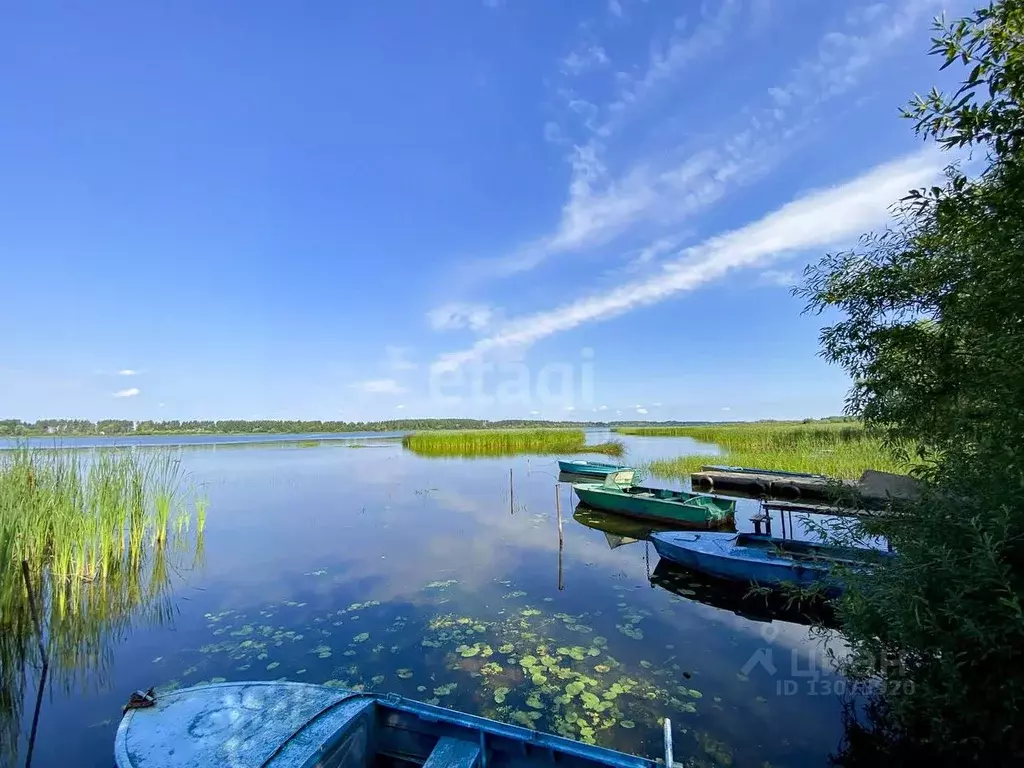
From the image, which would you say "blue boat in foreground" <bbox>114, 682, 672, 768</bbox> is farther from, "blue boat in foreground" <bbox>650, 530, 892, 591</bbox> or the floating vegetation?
"blue boat in foreground" <bbox>650, 530, 892, 591</bbox>

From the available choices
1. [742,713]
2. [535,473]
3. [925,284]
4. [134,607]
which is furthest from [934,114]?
[535,473]

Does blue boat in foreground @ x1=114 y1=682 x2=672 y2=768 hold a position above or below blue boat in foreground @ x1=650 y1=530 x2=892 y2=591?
above

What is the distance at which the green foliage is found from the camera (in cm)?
330

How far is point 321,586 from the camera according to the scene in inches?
387

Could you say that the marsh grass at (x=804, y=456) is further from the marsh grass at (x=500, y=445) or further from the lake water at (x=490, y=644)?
the marsh grass at (x=500, y=445)

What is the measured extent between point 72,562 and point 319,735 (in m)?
8.95

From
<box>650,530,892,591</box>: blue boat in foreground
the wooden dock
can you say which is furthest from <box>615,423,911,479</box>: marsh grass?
<box>650,530,892,591</box>: blue boat in foreground

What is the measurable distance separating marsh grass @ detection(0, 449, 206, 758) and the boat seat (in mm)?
5087

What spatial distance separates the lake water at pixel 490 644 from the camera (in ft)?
17.0

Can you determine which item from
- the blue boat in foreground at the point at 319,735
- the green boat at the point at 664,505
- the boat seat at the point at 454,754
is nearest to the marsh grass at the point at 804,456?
the green boat at the point at 664,505

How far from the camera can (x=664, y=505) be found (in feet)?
46.3

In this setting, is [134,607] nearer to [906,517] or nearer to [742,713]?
[742,713]

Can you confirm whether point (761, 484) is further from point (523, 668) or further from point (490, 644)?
point (523, 668)

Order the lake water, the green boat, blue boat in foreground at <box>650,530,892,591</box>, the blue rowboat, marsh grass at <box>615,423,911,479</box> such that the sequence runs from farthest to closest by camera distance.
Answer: the blue rowboat → marsh grass at <box>615,423,911,479</box> → the green boat → blue boat in foreground at <box>650,530,892,591</box> → the lake water
